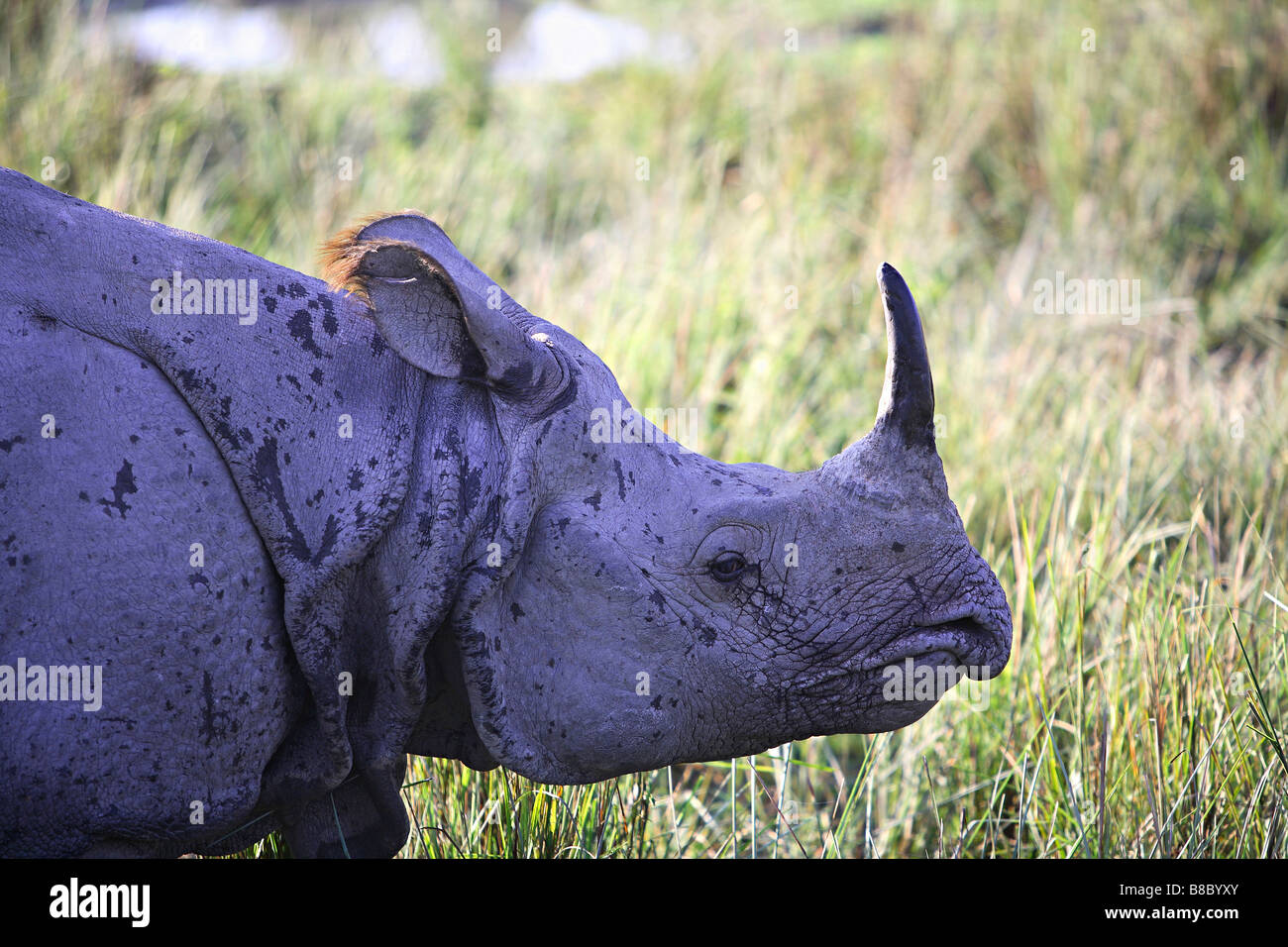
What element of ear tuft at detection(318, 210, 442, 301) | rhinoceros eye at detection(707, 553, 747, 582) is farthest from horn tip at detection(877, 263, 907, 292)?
ear tuft at detection(318, 210, 442, 301)

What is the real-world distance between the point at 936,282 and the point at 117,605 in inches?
184

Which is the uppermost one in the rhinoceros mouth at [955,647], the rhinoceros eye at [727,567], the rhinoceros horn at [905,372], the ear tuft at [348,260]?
the ear tuft at [348,260]

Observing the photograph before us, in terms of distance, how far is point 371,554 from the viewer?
197cm

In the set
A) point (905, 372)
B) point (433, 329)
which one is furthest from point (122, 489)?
point (905, 372)

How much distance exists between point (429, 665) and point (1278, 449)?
319cm

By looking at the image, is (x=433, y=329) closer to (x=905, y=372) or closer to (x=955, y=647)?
(x=905, y=372)

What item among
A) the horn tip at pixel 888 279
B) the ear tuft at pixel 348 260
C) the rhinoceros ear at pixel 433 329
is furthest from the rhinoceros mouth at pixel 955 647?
the ear tuft at pixel 348 260

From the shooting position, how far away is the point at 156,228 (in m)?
2.04

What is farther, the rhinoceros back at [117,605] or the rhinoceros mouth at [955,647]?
the rhinoceros mouth at [955,647]

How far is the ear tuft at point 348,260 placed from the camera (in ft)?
6.81

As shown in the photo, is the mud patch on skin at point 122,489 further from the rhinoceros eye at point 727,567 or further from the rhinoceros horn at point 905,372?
the rhinoceros horn at point 905,372

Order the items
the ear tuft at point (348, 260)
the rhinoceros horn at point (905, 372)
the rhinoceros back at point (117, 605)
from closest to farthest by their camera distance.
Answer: the rhinoceros back at point (117, 605)
the rhinoceros horn at point (905, 372)
the ear tuft at point (348, 260)
